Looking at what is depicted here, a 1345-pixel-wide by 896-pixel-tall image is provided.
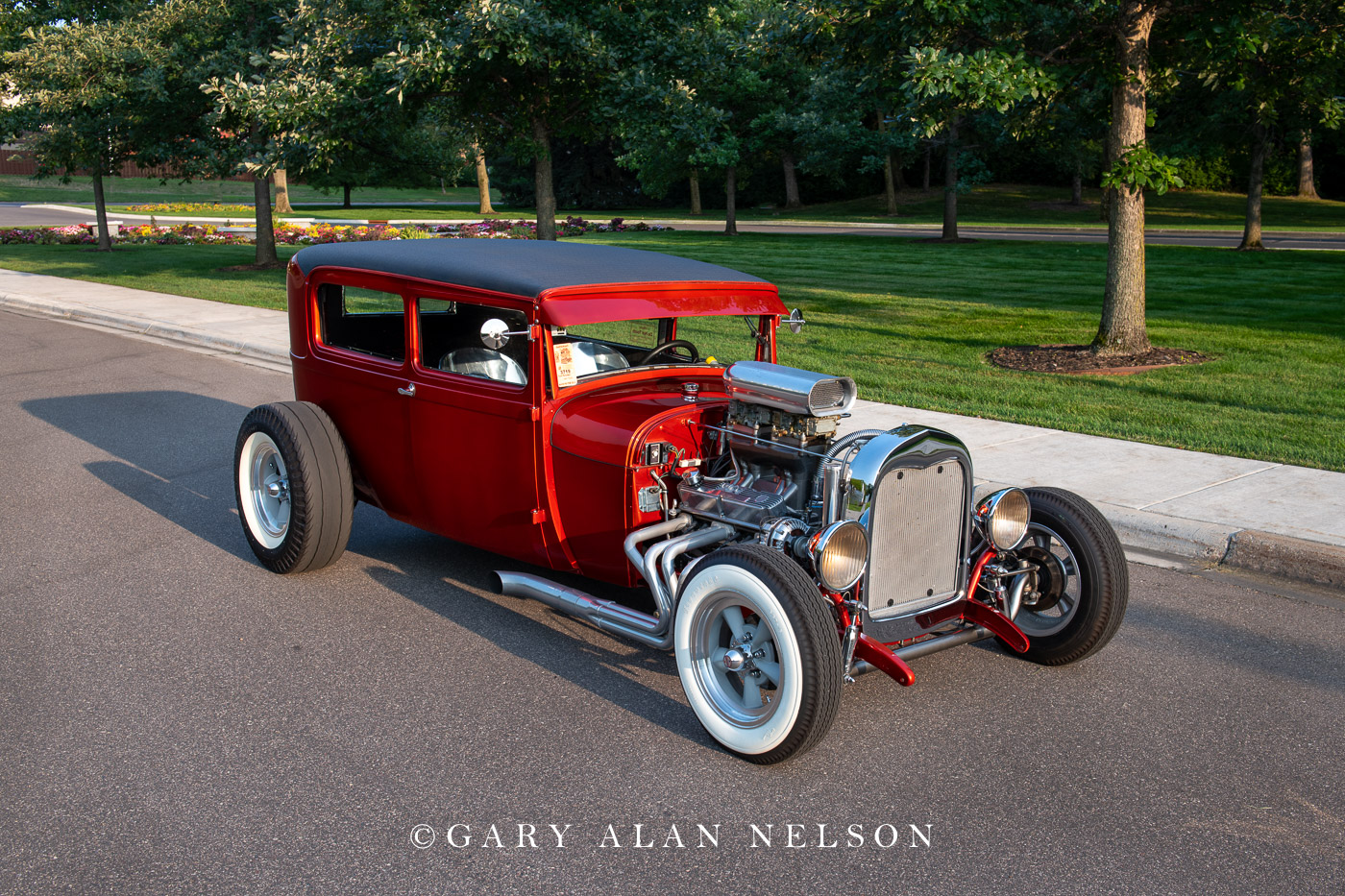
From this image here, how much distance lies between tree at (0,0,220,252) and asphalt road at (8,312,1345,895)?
1511 centimetres

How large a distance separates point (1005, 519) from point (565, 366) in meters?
1.93

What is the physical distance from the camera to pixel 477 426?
4.83m

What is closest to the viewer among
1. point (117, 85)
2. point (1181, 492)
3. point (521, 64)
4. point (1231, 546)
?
point (1231, 546)

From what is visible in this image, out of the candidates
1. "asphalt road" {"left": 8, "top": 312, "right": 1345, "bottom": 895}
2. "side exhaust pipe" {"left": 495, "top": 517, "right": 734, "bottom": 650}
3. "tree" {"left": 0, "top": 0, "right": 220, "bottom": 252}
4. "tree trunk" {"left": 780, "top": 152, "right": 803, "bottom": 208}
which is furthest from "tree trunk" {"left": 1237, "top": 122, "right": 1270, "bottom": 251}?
"tree trunk" {"left": 780, "top": 152, "right": 803, "bottom": 208}

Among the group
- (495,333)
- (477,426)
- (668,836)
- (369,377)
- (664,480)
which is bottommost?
(668,836)

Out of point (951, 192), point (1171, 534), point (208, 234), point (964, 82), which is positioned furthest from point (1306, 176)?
point (1171, 534)

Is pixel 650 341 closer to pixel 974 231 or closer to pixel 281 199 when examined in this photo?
pixel 974 231

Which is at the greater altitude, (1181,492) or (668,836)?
(1181,492)

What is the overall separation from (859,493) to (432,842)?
179 centimetres

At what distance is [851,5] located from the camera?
33.6 feet

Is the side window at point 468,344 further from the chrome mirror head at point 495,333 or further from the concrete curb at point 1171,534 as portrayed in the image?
the concrete curb at point 1171,534

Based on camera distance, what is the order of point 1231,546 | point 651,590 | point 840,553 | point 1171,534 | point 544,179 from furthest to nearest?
point 544,179
point 1171,534
point 1231,546
point 651,590
point 840,553

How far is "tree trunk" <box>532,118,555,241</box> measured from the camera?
46.8 ft

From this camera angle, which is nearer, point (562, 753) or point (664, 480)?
point (562, 753)
